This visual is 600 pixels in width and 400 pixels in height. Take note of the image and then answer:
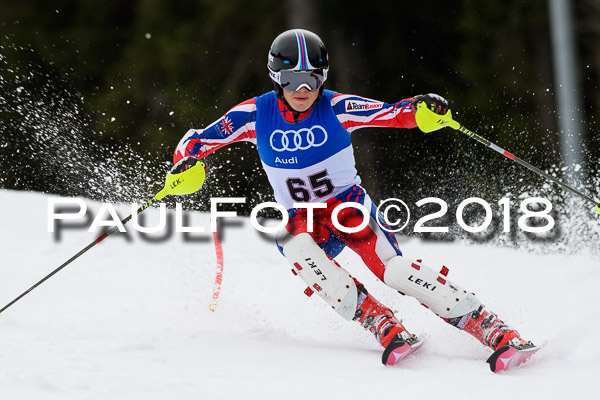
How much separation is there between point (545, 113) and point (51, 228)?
8.48 m

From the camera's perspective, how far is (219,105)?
1379cm

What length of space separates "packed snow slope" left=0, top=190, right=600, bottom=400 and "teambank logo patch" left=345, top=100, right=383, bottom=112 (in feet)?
3.88

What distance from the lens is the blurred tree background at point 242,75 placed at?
1224 cm

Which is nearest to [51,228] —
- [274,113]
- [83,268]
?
[83,268]

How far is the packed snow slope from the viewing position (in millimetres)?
2961

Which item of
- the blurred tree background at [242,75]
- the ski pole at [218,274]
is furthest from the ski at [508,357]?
the blurred tree background at [242,75]

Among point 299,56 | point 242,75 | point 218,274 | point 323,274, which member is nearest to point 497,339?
point 323,274

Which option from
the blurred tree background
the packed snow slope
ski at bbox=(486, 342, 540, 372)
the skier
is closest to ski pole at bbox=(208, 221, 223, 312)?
the packed snow slope

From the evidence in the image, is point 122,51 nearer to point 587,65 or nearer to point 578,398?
point 587,65

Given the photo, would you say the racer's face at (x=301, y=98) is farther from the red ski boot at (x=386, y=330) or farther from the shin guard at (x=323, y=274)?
the red ski boot at (x=386, y=330)

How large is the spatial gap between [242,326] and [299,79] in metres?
1.46

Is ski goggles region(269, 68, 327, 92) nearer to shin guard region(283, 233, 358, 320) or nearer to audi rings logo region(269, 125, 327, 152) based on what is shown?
audi rings logo region(269, 125, 327, 152)

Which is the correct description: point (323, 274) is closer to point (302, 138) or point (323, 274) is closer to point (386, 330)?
point (386, 330)

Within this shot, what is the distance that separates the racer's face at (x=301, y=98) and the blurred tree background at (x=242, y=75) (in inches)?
282
